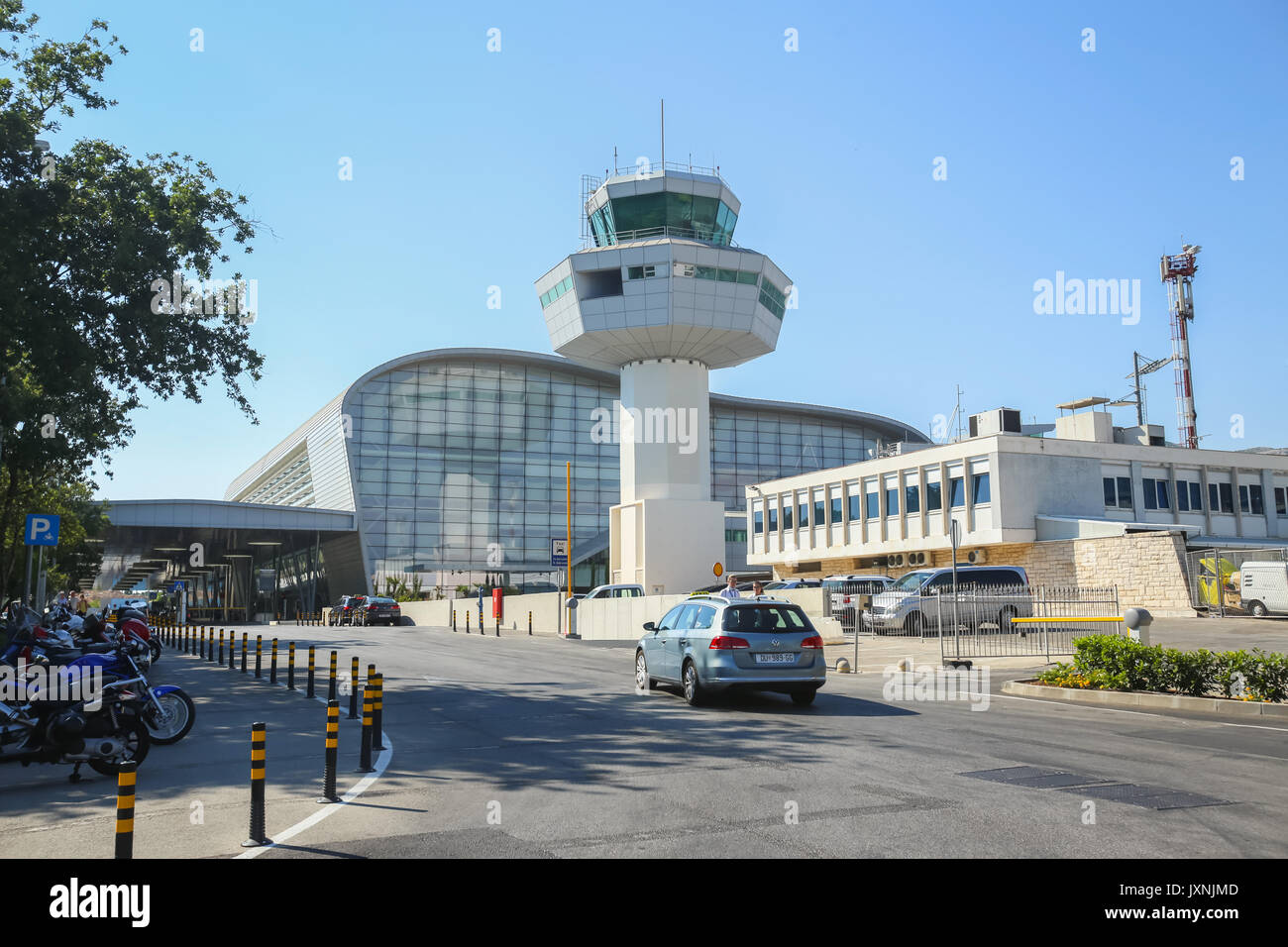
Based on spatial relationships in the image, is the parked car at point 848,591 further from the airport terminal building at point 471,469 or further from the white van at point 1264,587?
the airport terminal building at point 471,469

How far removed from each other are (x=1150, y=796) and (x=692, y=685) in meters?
7.25

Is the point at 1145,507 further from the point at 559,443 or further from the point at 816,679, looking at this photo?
the point at 559,443

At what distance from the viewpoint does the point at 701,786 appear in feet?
27.2

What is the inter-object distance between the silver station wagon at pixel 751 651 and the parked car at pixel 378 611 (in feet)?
136

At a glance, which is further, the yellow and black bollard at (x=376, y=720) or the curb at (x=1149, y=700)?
the curb at (x=1149, y=700)

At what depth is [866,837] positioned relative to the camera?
6.38 meters

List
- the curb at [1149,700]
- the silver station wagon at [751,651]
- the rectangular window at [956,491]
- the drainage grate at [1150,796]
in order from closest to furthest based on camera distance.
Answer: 1. the drainage grate at [1150,796]
2. the curb at [1149,700]
3. the silver station wagon at [751,651]
4. the rectangular window at [956,491]

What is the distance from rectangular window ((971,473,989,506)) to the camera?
4319cm

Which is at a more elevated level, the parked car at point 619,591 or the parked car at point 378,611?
the parked car at point 619,591

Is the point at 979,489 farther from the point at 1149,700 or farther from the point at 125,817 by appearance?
the point at 125,817

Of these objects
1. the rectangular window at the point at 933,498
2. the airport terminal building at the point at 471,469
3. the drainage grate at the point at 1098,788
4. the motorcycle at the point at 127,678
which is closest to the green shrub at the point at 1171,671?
the drainage grate at the point at 1098,788

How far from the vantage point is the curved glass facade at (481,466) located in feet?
241
